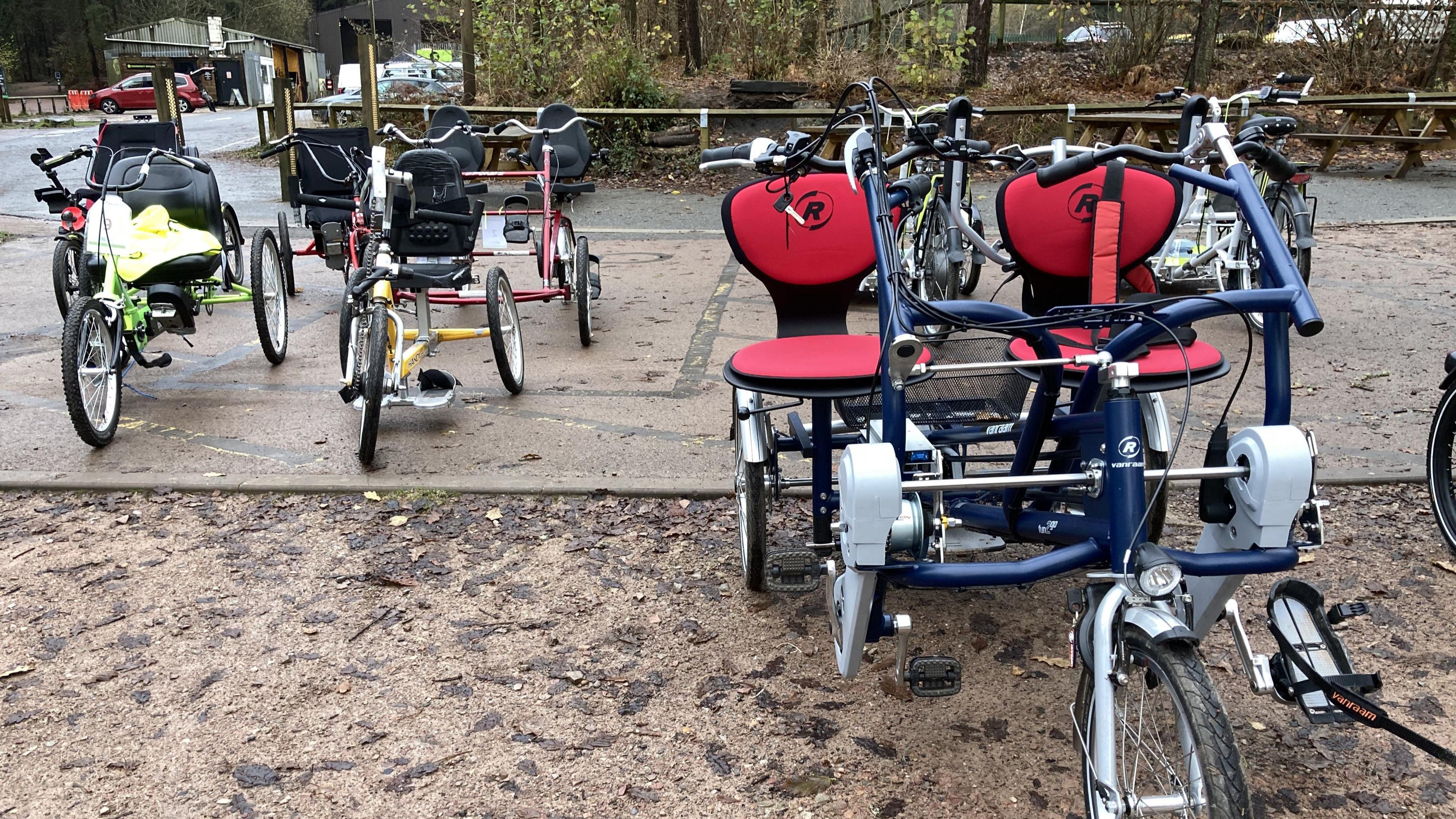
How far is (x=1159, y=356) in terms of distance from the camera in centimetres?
339

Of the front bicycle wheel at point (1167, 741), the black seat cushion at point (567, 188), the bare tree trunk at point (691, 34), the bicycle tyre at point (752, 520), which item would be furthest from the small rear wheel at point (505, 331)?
the bare tree trunk at point (691, 34)

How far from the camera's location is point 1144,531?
2441mm

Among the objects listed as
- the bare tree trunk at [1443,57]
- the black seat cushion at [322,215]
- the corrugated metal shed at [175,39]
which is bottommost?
the black seat cushion at [322,215]

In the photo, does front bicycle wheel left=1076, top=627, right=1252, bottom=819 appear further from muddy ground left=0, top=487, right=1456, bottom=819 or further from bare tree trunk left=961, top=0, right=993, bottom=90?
bare tree trunk left=961, top=0, right=993, bottom=90

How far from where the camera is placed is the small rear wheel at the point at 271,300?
663 centimetres

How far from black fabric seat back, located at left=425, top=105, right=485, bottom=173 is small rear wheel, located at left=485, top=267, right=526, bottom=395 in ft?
9.91

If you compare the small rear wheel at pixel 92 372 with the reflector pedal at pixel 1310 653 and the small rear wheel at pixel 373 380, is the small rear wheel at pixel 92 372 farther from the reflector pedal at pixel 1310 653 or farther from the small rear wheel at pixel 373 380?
the reflector pedal at pixel 1310 653

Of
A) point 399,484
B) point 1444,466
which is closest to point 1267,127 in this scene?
point 1444,466

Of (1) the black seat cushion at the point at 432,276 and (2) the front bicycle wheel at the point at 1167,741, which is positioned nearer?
(2) the front bicycle wheel at the point at 1167,741

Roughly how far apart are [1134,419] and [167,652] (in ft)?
9.85

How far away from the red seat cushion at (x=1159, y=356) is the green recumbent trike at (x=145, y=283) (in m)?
4.15

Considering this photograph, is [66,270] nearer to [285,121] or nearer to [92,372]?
[92,372]

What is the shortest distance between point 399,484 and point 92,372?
1715mm

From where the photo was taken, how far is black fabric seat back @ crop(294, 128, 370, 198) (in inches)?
363
